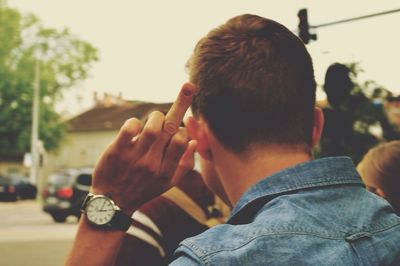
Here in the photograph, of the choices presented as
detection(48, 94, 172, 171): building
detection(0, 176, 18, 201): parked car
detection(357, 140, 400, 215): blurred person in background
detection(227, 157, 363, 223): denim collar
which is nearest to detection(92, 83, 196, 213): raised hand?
detection(227, 157, 363, 223): denim collar

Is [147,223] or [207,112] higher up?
[207,112]

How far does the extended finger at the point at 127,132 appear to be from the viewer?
4.07 feet

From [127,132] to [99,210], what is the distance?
19 cm

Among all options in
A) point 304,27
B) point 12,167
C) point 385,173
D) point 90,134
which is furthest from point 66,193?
point 90,134

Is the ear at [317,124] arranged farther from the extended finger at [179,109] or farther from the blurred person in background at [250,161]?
the extended finger at [179,109]

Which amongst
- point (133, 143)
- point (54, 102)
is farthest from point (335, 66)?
point (54, 102)

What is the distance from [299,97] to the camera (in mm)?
1355

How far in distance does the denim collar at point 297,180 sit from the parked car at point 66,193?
54.9ft

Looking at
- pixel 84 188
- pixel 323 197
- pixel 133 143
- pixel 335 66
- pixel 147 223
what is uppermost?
pixel 133 143

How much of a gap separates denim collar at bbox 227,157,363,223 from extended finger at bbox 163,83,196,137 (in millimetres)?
215

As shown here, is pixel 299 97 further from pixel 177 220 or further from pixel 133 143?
pixel 177 220

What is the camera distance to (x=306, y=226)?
112 cm

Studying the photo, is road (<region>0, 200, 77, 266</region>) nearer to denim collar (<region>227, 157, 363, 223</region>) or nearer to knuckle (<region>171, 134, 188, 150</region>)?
knuckle (<region>171, 134, 188, 150</region>)

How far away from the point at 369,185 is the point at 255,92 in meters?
1.66
